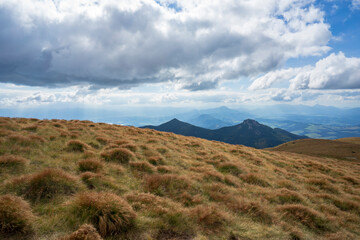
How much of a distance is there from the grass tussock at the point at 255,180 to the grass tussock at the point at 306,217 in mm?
3079

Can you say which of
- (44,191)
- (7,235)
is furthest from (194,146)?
(7,235)

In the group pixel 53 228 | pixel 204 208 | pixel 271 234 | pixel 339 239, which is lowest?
pixel 339 239

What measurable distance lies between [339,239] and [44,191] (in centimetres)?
1108

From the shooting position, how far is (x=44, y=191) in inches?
229

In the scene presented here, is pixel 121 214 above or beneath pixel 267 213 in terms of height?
above

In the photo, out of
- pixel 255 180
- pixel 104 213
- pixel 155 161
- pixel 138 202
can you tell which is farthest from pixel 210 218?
pixel 255 180

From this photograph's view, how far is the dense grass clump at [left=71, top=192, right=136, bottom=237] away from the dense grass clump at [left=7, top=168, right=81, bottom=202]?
4.11ft

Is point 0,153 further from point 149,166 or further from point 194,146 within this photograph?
point 194,146

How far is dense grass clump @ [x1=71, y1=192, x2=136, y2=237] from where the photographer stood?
459cm

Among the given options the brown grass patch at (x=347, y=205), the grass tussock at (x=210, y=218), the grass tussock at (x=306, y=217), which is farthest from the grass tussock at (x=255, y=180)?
the grass tussock at (x=210, y=218)

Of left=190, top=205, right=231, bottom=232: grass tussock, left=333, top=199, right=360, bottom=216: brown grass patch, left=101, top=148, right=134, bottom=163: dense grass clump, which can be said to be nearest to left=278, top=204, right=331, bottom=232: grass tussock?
left=190, top=205, right=231, bottom=232: grass tussock

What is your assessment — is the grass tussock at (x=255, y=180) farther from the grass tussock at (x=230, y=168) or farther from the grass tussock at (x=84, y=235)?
the grass tussock at (x=84, y=235)

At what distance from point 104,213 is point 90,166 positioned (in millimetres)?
4422

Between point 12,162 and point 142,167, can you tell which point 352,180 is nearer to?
point 142,167
